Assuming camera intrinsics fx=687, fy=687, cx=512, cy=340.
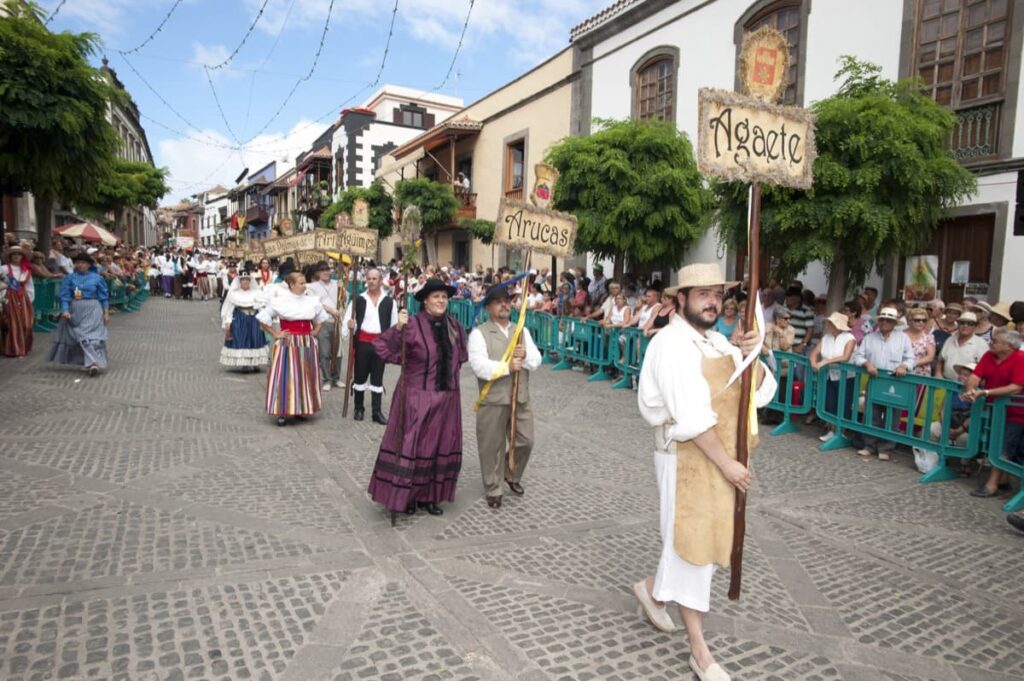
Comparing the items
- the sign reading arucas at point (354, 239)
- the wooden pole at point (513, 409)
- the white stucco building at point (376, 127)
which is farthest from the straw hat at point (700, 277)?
the white stucco building at point (376, 127)

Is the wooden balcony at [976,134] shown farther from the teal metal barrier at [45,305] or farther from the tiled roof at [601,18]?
the teal metal barrier at [45,305]

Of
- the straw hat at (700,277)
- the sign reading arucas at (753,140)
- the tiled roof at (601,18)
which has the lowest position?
the straw hat at (700,277)

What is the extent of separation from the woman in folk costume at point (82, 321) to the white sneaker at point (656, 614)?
9.47 m

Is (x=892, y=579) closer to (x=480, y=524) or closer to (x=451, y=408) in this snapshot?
(x=480, y=524)

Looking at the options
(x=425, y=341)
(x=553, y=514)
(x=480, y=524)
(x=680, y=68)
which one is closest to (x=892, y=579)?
(x=553, y=514)

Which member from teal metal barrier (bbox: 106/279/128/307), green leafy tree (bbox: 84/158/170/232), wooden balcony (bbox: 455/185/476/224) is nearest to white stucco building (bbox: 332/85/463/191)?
green leafy tree (bbox: 84/158/170/232)

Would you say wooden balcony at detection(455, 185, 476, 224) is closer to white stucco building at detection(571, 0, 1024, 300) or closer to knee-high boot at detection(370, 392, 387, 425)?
white stucco building at detection(571, 0, 1024, 300)

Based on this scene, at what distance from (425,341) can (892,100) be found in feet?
23.5

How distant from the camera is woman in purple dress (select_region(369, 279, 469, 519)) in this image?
4.79 meters

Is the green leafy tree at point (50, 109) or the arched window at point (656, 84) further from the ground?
the arched window at point (656, 84)

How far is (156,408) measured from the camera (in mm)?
8281

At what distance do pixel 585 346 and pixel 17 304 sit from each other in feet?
31.3

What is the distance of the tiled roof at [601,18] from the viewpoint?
1702cm

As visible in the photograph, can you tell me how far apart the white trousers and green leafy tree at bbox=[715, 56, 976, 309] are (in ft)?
19.5
